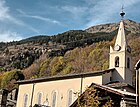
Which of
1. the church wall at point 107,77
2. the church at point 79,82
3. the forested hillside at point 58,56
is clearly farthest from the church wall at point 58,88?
the forested hillside at point 58,56

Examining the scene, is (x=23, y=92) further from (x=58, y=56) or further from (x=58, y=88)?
(x=58, y=56)

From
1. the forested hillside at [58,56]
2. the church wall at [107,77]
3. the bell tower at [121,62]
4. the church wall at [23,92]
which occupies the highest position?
the forested hillside at [58,56]

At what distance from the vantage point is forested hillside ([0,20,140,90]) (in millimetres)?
91938

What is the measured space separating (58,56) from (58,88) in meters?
83.2

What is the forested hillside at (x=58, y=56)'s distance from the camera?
91938mm

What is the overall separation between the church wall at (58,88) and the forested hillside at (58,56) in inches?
1108

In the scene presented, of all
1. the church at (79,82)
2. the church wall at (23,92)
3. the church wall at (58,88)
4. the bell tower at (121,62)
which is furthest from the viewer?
the church wall at (23,92)

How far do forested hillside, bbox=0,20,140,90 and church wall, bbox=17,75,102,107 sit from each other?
92.3ft

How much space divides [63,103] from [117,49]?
37.5 feet

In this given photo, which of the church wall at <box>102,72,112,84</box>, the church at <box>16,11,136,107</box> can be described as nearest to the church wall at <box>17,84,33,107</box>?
the church at <box>16,11,136,107</box>

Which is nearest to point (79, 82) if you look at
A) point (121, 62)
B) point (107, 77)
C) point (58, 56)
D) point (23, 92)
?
point (107, 77)

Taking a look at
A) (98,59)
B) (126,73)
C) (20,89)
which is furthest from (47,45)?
(126,73)

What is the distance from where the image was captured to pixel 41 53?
147000 mm

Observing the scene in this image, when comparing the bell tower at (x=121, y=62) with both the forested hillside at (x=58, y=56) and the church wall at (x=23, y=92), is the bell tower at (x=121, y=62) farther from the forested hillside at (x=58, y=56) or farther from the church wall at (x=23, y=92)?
the forested hillside at (x=58, y=56)
